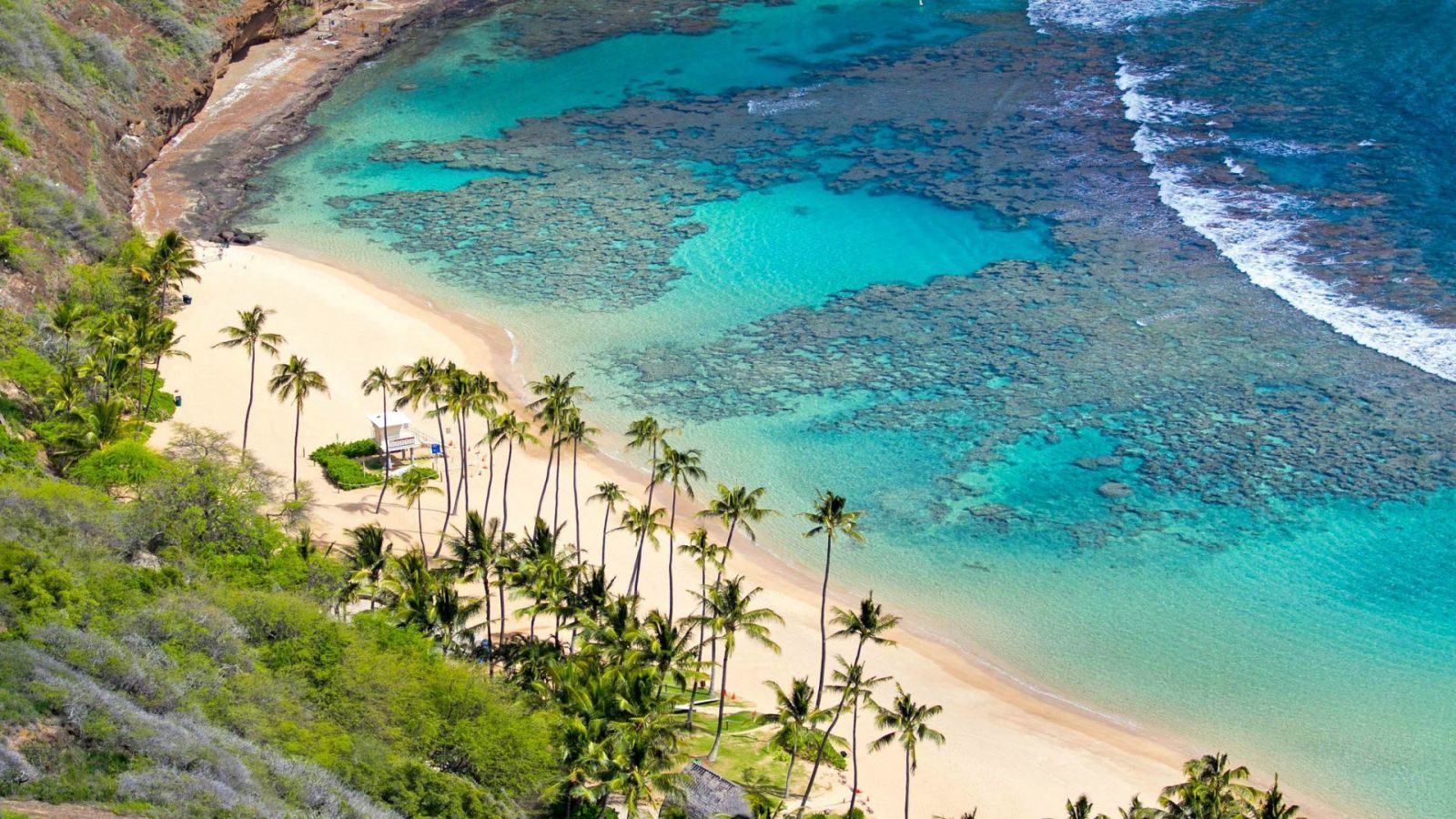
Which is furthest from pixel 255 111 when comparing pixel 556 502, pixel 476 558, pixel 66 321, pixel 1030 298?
pixel 476 558

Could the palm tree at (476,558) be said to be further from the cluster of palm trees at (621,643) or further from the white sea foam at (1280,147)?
the white sea foam at (1280,147)

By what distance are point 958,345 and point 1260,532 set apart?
63.6ft

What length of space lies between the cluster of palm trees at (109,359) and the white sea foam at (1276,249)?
55.9m

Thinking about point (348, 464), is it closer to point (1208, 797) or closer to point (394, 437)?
point (394, 437)

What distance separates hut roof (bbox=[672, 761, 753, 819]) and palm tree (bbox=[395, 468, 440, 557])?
50.6 feet

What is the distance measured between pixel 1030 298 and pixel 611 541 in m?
31.0

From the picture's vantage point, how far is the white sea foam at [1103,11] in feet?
390

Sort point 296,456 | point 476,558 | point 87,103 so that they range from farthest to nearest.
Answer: point 87,103, point 296,456, point 476,558

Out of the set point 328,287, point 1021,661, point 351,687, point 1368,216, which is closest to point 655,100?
point 328,287

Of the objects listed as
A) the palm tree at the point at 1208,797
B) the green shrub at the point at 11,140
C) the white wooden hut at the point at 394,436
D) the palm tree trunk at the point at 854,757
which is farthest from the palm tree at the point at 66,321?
the palm tree at the point at 1208,797

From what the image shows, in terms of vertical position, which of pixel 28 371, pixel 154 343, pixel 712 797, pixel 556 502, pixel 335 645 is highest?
pixel 154 343

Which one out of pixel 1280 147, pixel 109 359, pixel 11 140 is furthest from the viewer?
pixel 1280 147

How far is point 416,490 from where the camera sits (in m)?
52.1

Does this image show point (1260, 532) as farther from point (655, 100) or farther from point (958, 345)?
point (655, 100)
